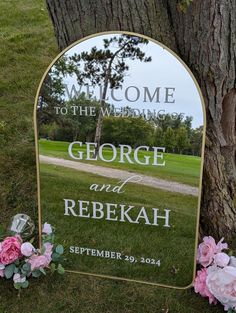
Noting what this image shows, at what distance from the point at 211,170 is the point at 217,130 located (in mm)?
199

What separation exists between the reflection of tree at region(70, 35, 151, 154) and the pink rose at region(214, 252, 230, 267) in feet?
2.58

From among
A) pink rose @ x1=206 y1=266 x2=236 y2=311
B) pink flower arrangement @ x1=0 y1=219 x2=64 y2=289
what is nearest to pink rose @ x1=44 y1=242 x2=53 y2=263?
pink flower arrangement @ x1=0 y1=219 x2=64 y2=289

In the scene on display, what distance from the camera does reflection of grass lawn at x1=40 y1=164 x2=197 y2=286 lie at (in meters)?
2.15

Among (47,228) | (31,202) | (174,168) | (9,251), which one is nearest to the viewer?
(174,168)

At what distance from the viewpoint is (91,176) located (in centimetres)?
219

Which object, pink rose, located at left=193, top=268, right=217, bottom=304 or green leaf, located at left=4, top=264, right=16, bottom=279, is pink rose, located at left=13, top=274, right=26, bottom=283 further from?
pink rose, located at left=193, top=268, right=217, bottom=304

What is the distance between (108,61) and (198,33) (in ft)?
1.44

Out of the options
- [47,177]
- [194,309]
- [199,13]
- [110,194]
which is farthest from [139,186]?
[199,13]

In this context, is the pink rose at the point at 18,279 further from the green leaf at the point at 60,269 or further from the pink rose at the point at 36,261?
the green leaf at the point at 60,269

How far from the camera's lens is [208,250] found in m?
2.18

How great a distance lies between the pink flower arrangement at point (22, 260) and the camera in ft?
7.15

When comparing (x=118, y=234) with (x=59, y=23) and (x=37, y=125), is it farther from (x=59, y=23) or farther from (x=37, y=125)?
(x=59, y=23)

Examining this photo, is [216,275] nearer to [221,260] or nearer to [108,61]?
[221,260]

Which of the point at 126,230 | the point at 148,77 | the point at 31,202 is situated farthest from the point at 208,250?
the point at 31,202
